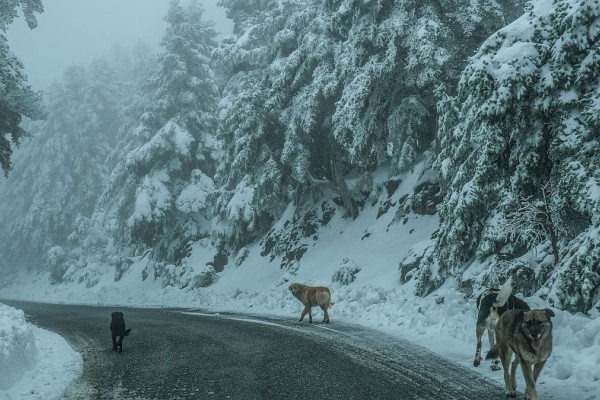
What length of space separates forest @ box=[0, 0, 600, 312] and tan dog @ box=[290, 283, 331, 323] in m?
2.85

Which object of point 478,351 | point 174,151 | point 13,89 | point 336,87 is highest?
point 336,87

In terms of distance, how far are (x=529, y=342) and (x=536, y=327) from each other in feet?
0.73

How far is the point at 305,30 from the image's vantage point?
2248 cm

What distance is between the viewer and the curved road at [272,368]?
19.7ft

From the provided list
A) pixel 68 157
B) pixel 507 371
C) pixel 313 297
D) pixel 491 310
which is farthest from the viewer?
pixel 68 157

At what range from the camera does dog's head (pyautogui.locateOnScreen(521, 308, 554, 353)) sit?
493cm

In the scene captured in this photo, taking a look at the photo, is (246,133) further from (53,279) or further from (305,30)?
(53,279)

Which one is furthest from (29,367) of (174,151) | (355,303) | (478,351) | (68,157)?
(68,157)

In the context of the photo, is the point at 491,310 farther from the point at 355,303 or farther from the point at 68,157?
the point at 68,157

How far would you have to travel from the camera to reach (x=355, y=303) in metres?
14.1

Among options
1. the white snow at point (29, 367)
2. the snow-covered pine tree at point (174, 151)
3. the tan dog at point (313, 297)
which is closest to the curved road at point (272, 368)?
the white snow at point (29, 367)

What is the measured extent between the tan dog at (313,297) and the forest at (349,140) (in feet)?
9.36

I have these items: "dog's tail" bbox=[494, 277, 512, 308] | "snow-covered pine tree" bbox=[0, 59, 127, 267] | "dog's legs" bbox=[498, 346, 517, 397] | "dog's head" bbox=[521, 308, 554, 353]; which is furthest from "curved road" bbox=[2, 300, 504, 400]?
"snow-covered pine tree" bbox=[0, 59, 127, 267]

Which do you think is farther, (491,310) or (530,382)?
(491,310)
